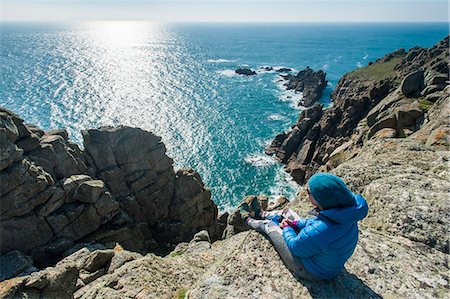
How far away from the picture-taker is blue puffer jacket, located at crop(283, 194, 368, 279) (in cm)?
754

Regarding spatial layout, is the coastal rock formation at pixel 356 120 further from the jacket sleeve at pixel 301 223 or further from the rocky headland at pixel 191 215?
the jacket sleeve at pixel 301 223

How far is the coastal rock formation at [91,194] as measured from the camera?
31.5 metres

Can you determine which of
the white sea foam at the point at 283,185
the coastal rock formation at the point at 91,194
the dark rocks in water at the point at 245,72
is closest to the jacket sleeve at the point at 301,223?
the coastal rock formation at the point at 91,194

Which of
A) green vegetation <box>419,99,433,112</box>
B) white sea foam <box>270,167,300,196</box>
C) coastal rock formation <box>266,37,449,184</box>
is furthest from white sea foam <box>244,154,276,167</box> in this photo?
green vegetation <box>419,99,433,112</box>

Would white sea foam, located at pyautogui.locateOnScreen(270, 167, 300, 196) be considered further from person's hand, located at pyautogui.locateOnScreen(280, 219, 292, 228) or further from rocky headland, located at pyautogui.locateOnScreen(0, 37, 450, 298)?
person's hand, located at pyautogui.locateOnScreen(280, 219, 292, 228)

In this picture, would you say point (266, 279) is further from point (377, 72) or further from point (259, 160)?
point (377, 72)

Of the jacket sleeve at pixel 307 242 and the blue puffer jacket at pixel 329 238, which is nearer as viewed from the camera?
the blue puffer jacket at pixel 329 238

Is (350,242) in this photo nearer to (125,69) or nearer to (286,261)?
Answer: (286,261)

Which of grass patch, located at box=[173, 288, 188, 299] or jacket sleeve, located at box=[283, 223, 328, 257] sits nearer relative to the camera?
jacket sleeve, located at box=[283, 223, 328, 257]

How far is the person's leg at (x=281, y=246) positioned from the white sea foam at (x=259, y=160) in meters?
72.7

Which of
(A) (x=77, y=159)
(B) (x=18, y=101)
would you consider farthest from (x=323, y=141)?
(B) (x=18, y=101)

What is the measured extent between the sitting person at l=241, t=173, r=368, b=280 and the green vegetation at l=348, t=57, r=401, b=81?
13317 cm

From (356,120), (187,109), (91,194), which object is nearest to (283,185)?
(356,120)

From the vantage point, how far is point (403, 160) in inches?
587
